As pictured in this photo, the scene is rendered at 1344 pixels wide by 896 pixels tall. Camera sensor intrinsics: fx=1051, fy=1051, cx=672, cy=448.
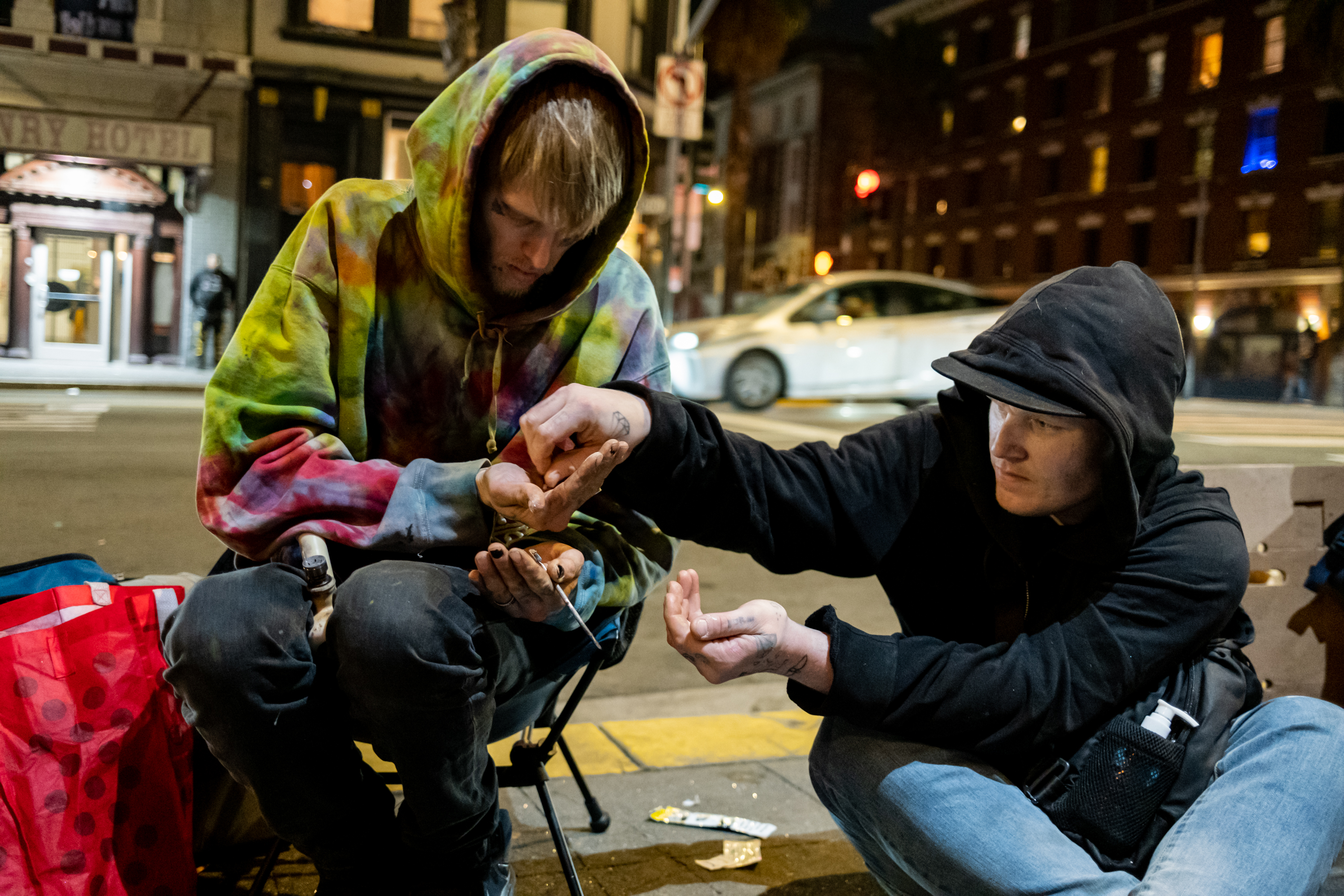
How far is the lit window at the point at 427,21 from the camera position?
10.2ft

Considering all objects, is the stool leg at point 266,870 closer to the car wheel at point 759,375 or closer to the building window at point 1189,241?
Answer: the car wheel at point 759,375

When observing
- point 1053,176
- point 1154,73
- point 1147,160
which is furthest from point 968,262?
point 1154,73

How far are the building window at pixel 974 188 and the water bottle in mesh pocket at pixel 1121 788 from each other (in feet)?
129

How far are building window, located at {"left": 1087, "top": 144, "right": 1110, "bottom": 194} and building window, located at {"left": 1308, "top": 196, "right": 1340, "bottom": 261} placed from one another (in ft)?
29.0

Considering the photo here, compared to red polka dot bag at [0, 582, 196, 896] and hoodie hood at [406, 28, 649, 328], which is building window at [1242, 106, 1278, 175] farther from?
red polka dot bag at [0, 582, 196, 896]

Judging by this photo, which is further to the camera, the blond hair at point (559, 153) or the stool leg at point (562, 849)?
the stool leg at point (562, 849)

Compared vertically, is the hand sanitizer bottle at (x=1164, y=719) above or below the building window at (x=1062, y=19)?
below

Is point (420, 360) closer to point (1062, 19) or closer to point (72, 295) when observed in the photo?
point (72, 295)

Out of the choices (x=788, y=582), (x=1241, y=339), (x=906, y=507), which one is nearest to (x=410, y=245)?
(x=906, y=507)

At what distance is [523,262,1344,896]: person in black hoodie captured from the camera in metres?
1.42

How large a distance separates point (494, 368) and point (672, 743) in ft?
5.55

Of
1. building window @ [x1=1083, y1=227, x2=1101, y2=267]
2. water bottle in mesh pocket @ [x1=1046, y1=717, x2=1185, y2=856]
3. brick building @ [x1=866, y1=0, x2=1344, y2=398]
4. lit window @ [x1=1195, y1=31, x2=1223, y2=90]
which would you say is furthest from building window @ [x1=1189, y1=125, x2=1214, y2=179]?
water bottle in mesh pocket @ [x1=1046, y1=717, x2=1185, y2=856]

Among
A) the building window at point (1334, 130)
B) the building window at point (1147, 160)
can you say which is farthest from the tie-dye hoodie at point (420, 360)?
the building window at point (1147, 160)

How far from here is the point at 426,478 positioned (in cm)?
156
